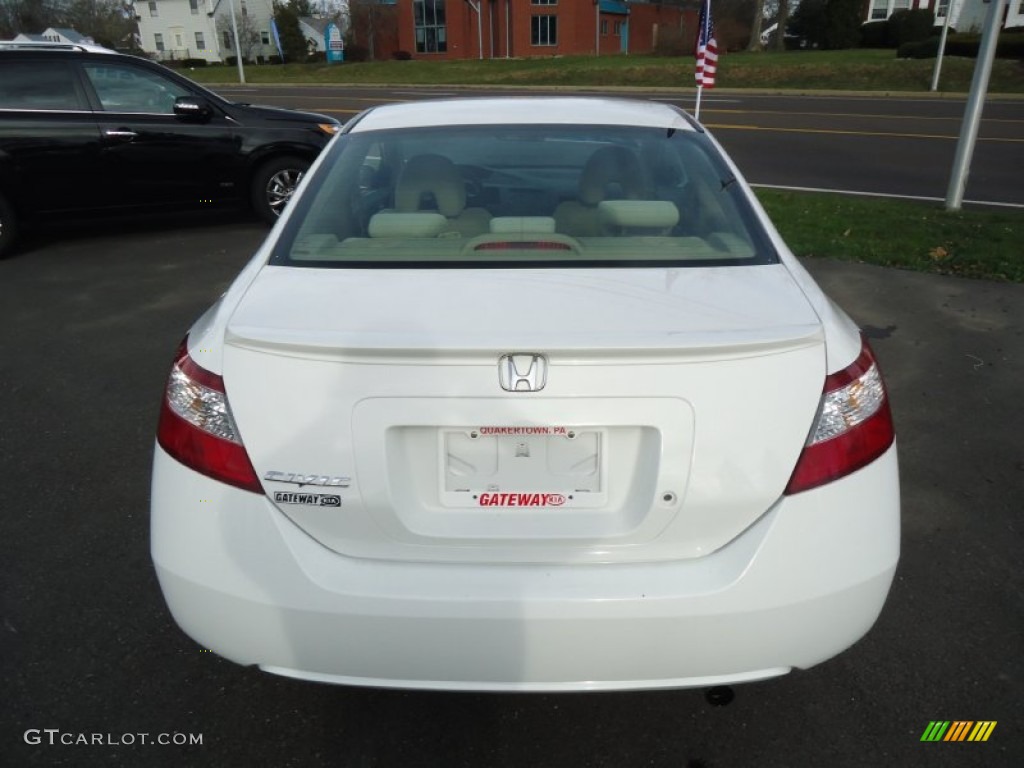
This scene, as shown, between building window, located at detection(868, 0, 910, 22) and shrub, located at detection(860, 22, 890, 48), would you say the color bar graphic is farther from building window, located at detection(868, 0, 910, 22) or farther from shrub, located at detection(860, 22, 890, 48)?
building window, located at detection(868, 0, 910, 22)

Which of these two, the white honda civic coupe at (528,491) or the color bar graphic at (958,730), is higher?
the white honda civic coupe at (528,491)

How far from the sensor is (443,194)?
9.62ft

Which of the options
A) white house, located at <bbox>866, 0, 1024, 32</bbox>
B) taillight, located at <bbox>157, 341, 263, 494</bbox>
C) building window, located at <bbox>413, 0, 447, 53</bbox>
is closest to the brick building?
building window, located at <bbox>413, 0, 447, 53</bbox>

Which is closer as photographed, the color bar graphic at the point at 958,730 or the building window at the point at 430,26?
the color bar graphic at the point at 958,730

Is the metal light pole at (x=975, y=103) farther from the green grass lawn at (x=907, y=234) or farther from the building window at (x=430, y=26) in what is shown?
the building window at (x=430, y=26)

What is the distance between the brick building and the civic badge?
56.9m

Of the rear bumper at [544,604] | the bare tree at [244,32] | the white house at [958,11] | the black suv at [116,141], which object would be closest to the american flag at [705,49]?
the black suv at [116,141]

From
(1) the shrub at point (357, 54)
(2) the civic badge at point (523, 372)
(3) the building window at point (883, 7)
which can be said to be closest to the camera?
(2) the civic badge at point (523, 372)

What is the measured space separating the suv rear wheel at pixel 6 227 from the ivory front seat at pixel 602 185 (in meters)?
6.53

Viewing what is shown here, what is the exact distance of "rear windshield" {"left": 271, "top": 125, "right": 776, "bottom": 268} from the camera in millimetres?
2408

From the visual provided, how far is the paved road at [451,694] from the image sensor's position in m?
2.28

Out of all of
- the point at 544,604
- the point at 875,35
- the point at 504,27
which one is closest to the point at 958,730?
the point at 544,604

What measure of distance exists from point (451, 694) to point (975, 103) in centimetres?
843

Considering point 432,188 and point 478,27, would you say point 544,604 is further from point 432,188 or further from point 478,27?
point 478,27
